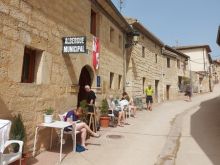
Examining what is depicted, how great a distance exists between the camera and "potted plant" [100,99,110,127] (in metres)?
9.26

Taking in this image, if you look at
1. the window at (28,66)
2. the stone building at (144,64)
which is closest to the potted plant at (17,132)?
the window at (28,66)

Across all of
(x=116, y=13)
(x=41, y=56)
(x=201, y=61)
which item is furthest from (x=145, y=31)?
(x=201, y=61)

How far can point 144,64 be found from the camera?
55.9 feet

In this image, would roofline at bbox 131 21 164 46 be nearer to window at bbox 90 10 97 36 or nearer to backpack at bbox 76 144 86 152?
window at bbox 90 10 97 36

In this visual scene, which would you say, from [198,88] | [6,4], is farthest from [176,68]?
[6,4]

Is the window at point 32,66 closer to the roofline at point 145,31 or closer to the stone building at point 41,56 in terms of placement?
the stone building at point 41,56

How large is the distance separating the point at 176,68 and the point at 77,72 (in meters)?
19.9

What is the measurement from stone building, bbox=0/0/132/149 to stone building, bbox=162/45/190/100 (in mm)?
14186

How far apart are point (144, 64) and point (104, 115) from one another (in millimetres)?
8494

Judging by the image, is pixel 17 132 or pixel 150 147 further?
pixel 150 147

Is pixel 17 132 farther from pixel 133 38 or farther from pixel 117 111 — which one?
pixel 133 38

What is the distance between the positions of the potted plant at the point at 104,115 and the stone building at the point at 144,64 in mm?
4837

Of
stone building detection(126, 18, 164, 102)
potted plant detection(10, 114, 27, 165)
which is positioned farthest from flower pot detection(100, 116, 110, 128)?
stone building detection(126, 18, 164, 102)

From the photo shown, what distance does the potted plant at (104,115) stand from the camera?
9.26m
